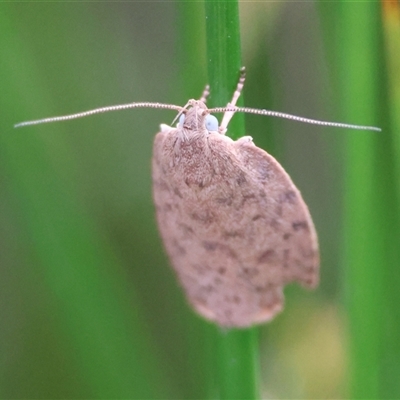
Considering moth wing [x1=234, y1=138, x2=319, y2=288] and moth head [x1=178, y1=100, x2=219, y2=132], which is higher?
moth head [x1=178, y1=100, x2=219, y2=132]

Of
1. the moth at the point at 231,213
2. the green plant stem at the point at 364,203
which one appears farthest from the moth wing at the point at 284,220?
the green plant stem at the point at 364,203

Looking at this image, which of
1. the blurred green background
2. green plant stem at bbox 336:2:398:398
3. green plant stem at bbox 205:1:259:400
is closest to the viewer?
green plant stem at bbox 205:1:259:400

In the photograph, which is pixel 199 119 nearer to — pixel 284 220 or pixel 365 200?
pixel 284 220

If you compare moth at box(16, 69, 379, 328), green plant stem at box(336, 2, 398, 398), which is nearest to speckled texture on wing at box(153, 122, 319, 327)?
moth at box(16, 69, 379, 328)

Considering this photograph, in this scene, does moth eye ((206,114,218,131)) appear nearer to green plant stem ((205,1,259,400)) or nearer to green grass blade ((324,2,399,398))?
green plant stem ((205,1,259,400))

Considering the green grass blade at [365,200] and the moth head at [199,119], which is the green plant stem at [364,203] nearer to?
the green grass blade at [365,200]

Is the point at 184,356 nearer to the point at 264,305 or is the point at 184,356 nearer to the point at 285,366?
the point at 285,366

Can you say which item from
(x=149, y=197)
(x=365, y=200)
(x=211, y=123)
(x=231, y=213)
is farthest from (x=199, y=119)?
(x=149, y=197)
